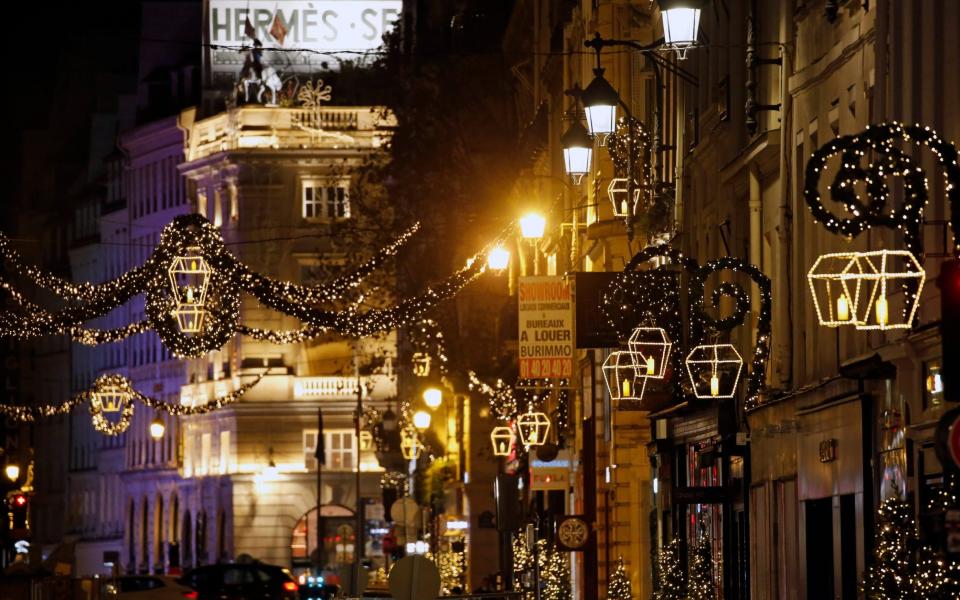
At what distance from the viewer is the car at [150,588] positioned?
4800 cm

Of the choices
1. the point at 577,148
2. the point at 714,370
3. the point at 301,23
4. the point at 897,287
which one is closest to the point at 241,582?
the point at 577,148

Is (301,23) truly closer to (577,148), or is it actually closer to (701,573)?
(577,148)

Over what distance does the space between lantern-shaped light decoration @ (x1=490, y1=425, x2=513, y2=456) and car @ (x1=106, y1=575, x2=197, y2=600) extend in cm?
682

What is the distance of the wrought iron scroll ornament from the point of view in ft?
79.2

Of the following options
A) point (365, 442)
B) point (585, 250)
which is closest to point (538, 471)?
point (585, 250)

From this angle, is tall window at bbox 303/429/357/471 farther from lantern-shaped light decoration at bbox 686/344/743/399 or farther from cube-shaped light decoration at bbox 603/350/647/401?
lantern-shaped light decoration at bbox 686/344/743/399

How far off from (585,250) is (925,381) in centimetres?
2386

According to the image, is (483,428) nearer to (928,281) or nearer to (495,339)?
(495,339)

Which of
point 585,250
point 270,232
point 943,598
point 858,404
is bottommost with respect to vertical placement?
point 943,598

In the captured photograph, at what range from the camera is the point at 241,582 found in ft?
178

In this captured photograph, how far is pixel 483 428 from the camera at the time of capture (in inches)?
2576

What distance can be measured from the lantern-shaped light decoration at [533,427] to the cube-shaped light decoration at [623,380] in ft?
41.0

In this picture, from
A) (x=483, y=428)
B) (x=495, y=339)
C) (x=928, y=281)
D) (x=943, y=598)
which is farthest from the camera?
(x=483, y=428)

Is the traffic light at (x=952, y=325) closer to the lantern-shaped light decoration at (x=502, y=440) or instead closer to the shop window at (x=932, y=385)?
the shop window at (x=932, y=385)
